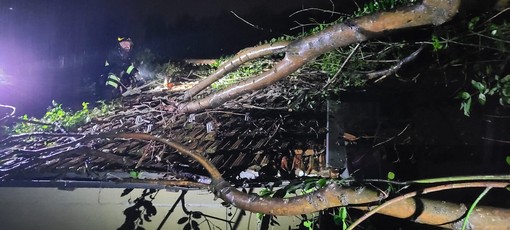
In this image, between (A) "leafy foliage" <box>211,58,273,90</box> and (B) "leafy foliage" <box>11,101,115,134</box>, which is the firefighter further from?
(A) "leafy foliage" <box>211,58,273,90</box>

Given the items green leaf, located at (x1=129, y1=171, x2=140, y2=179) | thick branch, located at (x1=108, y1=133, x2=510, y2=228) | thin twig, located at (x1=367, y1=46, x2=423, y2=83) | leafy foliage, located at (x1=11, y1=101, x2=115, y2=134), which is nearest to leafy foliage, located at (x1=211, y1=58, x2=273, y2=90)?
thin twig, located at (x1=367, y1=46, x2=423, y2=83)

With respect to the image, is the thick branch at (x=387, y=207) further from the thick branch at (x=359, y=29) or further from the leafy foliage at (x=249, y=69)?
the leafy foliage at (x=249, y=69)

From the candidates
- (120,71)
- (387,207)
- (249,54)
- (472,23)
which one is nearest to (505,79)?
(472,23)

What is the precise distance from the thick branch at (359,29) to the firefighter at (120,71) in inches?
246

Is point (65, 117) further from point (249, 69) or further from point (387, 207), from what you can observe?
point (387, 207)

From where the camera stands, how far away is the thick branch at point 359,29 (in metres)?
2.25

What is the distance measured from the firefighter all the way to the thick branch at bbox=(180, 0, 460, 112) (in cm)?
625

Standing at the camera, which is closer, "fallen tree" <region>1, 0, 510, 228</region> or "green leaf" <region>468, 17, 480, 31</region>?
"fallen tree" <region>1, 0, 510, 228</region>

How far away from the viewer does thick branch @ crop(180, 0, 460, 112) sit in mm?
2254

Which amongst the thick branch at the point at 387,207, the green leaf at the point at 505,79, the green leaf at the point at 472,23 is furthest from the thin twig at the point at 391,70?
the thick branch at the point at 387,207

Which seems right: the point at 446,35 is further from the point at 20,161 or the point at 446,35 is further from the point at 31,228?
the point at 31,228

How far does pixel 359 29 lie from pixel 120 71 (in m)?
7.78

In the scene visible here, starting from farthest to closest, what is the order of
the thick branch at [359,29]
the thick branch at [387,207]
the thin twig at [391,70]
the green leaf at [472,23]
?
1. the thin twig at [391,70]
2. the green leaf at [472,23]
3. the thick branch at [359,29]
4. the thick branch at [387,207]

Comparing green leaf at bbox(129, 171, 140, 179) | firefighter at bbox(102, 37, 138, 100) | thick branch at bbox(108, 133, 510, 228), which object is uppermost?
firefighter at bbox(102, 37, 138, 100)
